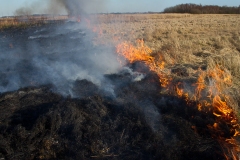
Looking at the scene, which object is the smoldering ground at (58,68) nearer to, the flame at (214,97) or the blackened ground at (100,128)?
the blackened ground at (100,128)

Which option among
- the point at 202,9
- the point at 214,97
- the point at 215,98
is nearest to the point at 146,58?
the point at 214,97

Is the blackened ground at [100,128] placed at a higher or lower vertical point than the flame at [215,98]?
lower

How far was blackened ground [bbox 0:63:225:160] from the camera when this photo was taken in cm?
512

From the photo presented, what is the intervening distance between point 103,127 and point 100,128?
0.10 metres

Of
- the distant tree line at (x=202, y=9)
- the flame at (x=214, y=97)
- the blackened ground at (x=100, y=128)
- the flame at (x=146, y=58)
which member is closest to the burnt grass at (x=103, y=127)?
the blackened ground at (x=100, y=128)

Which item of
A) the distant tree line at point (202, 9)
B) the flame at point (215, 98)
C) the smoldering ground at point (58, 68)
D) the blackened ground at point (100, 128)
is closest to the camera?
the blackened ground at point (100, 128)

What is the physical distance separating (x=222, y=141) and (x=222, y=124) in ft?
1.79

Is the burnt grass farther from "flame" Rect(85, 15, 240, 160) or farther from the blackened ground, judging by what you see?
"flame" Rect(85, 15, 240, 160)

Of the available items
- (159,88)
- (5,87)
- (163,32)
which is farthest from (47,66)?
(163,32)

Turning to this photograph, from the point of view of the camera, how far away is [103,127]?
5.91 metres

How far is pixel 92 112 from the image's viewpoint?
21.1 ft

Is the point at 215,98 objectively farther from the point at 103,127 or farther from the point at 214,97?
the point at 103,127

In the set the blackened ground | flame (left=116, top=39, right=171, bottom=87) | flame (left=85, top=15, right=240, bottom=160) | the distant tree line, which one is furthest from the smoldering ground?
the distant tree line

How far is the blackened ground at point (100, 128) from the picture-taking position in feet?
16.8
